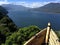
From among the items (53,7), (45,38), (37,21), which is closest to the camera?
(45,38)

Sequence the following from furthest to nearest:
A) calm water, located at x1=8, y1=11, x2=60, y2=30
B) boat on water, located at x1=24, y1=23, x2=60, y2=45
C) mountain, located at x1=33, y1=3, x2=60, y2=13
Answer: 1. mountain, located at x1=33, y1=3, x2=60, y2=13
2. calm water, located at x1=8, y1=11, x2=60, y2=30
3. boat on water, located at x1=24, y1=23, x2=60, y2=45

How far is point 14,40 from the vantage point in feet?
48.0

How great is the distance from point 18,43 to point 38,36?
810cm

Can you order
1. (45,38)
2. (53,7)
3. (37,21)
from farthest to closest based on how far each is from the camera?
(53,7), (37,21), (45,38)

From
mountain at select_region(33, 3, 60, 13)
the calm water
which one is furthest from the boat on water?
mountain at select_region(33, 3, 60, 13)

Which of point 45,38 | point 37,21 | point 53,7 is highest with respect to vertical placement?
point 53,7

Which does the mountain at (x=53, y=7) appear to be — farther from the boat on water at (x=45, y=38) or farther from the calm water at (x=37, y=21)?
the boat on water at (x=45, y=38)

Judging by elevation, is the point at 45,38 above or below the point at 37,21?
below

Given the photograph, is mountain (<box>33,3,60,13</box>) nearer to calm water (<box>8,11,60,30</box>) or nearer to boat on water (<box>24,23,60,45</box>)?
calm water (<box>8,11,60,30</box>)

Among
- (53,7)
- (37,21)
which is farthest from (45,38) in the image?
(53,7)

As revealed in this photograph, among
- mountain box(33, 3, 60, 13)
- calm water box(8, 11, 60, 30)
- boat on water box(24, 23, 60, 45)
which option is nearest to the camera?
boat on water box(24, 23, 60, 45)

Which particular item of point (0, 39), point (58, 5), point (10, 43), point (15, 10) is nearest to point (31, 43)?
point (10, 43)

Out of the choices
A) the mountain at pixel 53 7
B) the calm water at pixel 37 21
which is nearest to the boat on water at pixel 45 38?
the calm water at pixel 37 21

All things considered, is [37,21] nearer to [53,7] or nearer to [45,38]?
[53,7]
